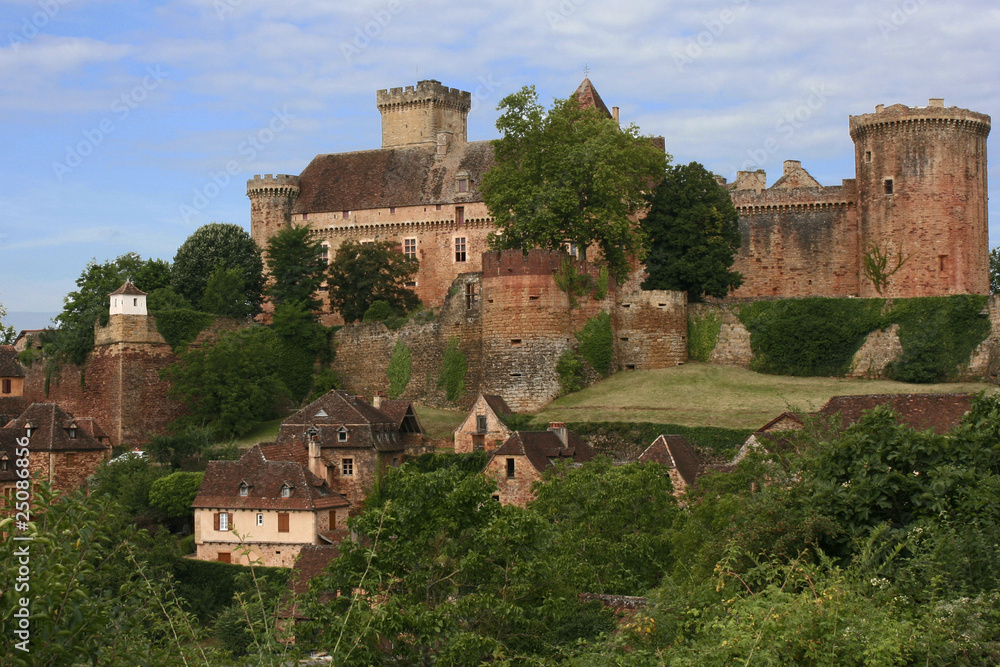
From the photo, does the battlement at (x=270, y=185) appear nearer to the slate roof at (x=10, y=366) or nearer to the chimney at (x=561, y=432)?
the slate roof at (x=10, y=366)

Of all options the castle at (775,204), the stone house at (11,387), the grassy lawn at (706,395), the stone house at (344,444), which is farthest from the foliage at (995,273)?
the stone house at (11,387)

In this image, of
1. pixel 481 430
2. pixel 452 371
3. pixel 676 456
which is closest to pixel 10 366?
pixel 452 371

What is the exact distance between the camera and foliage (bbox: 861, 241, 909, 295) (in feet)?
148

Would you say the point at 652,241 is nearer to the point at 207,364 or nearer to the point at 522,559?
the point at 207,364

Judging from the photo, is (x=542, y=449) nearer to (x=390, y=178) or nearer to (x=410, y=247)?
(x=410, y=247)

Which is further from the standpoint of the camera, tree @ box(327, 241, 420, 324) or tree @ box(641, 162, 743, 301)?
tree @ box(327, 241, 420, 324)

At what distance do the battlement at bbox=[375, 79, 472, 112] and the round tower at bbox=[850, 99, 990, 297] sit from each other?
22.7m

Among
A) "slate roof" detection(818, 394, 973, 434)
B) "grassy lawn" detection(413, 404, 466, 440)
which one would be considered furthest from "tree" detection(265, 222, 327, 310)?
"slate roof" detection(818, 394, 973, 434)

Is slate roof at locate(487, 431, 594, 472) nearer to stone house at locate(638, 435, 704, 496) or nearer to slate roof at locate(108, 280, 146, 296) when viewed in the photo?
stone house at locate(638, 435, 704, 496)

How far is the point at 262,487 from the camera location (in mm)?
37125

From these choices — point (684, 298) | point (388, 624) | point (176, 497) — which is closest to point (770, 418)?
Answer: point (684, 298)

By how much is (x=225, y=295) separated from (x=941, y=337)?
2659 centimetres

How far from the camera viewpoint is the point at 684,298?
4425cm

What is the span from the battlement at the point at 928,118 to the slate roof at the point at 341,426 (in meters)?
19.6
